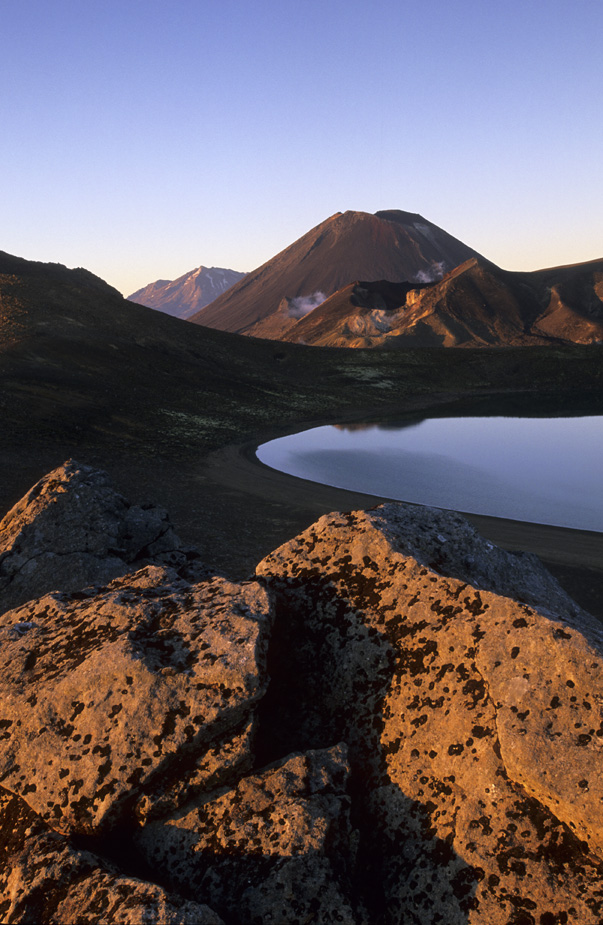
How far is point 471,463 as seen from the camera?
40.6m

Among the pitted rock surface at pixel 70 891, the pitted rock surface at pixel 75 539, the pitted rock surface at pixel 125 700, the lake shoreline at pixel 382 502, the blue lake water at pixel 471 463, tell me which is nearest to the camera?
the pitted rock surface at pixel 70 891

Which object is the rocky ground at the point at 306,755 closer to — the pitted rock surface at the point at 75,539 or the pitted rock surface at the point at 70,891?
the pitted rock surface at the point at 70,891

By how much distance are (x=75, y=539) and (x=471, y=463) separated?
106 ft

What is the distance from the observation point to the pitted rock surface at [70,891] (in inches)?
132

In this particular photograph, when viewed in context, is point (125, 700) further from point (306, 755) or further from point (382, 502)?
point (382, 502)

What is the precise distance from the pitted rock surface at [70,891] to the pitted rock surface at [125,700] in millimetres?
221

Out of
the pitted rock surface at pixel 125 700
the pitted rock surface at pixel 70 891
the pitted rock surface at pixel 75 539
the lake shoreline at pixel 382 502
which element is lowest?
the lake shoreline at pixel 382 502

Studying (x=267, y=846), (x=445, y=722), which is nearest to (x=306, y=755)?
(x=267, y=846)

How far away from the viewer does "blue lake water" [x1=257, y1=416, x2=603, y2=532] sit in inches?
1193

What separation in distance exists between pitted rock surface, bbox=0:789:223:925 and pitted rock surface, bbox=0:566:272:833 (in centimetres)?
22

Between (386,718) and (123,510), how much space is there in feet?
36.5

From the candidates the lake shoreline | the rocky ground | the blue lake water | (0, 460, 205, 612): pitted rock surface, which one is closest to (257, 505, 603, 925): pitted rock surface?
the rocky ground

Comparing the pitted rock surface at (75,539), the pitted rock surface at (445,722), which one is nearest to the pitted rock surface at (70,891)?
the pitted rock surface at (445,722)

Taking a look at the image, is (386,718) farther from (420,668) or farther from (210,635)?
(210,635)
